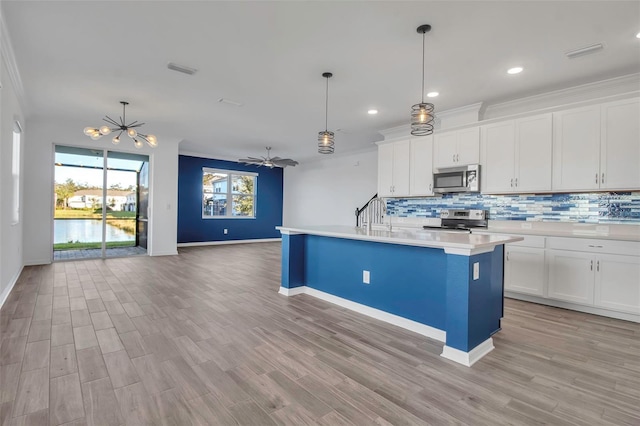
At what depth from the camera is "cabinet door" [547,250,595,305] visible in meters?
3.55

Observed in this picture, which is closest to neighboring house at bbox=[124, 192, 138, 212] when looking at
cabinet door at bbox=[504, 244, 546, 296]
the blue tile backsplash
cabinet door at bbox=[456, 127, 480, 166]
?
the blue tile backsplash

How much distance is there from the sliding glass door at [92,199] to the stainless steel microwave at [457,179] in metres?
6.53

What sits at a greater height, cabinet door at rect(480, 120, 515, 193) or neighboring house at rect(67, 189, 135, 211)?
cabinet door at rect(480, 120, 515, 193)

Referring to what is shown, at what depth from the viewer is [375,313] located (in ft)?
10.8

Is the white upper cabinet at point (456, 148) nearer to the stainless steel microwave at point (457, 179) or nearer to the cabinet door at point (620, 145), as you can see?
the stainless steel microwave at point (457, 179)

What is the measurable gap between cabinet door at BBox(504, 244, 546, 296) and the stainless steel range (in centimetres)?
74

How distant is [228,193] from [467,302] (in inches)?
341

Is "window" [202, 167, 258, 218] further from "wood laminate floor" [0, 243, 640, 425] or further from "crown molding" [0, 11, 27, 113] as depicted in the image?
"wood laminate floor" [0, 243, 640, 425]

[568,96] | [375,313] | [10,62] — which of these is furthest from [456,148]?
[10,62]

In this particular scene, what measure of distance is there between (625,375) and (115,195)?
337 inches

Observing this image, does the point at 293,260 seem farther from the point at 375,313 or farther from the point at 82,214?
the point at 82,214

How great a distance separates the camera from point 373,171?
25.9 ft

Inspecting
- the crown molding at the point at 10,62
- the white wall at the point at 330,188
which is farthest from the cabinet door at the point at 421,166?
the crown molding at the point at 10,62

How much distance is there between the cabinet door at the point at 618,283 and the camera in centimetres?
328
